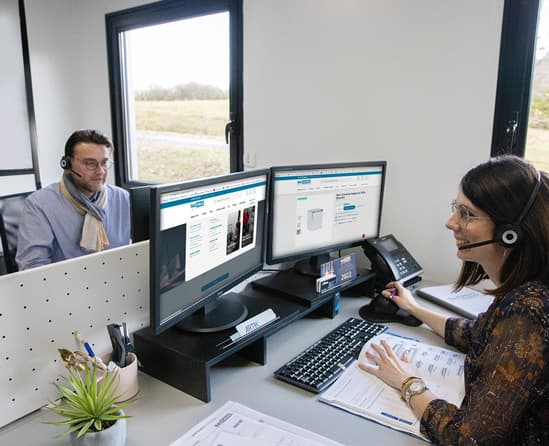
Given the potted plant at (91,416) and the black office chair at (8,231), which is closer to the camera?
the potted plant at (91,416)

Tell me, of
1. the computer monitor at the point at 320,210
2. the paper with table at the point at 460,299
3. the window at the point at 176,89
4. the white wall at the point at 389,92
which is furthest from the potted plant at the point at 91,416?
the window at the point at 176,89

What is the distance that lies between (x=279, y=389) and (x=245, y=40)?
193 cm

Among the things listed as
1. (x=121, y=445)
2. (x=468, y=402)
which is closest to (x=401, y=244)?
(x=468, y=402)

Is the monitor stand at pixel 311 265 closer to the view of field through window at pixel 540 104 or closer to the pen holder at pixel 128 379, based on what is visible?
the pen holder at pixel 128 379

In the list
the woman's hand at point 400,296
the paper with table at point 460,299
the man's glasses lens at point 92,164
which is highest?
the man's glasses lens at point 92,164

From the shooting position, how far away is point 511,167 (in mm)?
1003

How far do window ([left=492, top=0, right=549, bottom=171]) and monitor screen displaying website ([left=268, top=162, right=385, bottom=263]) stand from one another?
50cm

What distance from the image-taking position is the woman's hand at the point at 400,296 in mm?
1504

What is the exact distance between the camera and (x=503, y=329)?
2.93ft

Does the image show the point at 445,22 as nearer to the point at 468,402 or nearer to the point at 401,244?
the point at 401,244

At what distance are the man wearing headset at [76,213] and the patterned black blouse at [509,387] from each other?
5.10 ft

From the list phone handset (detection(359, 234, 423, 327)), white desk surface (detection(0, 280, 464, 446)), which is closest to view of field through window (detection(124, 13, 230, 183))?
phone handset (detection(359, 234, 423, 327))

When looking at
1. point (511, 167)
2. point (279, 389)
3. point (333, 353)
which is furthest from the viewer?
point (333, 353)

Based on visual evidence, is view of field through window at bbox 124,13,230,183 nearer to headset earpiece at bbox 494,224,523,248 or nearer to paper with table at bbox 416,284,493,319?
paper with table at bbox 416,284,493,319
